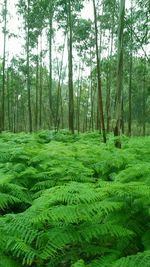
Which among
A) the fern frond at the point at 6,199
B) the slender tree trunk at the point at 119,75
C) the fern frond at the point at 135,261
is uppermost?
the slender tree trunk at the point at 119,75

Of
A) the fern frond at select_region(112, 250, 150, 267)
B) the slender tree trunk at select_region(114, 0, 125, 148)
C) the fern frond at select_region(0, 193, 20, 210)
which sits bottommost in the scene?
the fern frond at select_region(112, 250, 150, 267)

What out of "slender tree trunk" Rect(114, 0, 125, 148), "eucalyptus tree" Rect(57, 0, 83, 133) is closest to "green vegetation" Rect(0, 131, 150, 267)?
"slender tree trunk" Rect(114, 0, 125, 148)

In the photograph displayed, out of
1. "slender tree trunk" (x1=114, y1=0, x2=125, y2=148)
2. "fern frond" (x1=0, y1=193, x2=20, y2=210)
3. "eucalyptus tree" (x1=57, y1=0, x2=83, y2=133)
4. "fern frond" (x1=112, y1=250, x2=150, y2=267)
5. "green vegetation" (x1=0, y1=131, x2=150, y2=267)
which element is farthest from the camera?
"eucalyptus tree" (x1=57, y1=0, x2=83, y2=133)

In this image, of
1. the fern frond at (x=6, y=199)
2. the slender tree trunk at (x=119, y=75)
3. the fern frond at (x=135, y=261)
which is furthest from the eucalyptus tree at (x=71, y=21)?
the fern frond at (x=135, y=261)

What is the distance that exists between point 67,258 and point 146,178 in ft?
6.83

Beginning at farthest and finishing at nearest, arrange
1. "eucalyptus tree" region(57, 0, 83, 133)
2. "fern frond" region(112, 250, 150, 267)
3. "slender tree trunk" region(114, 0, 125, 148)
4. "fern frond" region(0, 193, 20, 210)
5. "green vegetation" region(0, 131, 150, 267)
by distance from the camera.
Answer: "eucalyptus tree" region(57, 0, 83, 133), "slender tree trunk" region(114, 0, 125, 148), "fern frond" region(0, 193, 20, 210), "green vegetation" region(0, 131, 150, 267), "fern frond" region(112, 250, 150, 267)

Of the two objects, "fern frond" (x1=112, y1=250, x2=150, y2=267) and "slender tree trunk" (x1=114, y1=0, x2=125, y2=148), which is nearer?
"fern frond" (x1=112, y1=250, x2=150, y2=267)

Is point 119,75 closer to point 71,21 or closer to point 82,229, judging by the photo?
point 82,229

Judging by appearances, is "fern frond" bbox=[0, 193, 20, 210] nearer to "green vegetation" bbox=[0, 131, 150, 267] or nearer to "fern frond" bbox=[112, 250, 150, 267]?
"green vegetation" bbox=[0, 131, 150, 267]

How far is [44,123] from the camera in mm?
52344

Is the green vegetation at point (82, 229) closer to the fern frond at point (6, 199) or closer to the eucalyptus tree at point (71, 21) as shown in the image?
the fern frond at point (6, 199)

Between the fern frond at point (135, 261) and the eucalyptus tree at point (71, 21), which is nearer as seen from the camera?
the fern frond at point (135, 261)

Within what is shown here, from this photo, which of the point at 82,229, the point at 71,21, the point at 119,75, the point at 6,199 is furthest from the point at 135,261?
the point at 71,21

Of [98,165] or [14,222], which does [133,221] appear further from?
[98,165]
